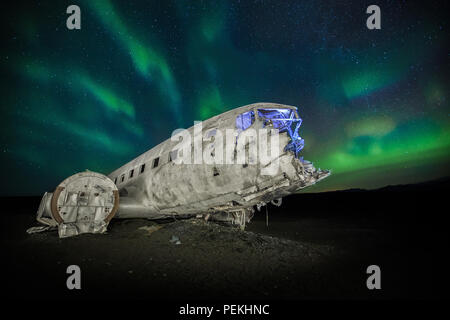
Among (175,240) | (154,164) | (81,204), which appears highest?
(154,164)

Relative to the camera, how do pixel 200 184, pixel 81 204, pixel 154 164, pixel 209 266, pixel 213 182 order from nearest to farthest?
pixel 209 266 < pixel 213 182 < pixel 200 184 < pixel 81 204 < pixel 154 164

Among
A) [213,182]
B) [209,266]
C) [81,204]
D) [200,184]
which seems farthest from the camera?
[81,204]

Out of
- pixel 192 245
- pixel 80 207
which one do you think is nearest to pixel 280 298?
pixel 192 245

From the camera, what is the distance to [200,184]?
8.04 metres

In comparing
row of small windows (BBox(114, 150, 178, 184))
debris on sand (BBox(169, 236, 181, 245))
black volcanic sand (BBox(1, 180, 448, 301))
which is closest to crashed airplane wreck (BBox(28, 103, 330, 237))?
row of small windows (BBox(114, 150, 178, 184))

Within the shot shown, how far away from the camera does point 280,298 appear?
16.6ft

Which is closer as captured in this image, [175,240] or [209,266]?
[209,266]

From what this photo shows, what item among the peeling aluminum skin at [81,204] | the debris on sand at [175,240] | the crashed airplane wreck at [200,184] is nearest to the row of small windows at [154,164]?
the crashed airplane wreck at [200,184]

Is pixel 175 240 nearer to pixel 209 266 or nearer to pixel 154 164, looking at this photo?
pixel 209 266

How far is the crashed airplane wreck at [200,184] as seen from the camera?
670 cm

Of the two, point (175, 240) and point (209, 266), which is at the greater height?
point (175, 240)

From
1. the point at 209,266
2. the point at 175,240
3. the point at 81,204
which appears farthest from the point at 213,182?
the point at 81,204

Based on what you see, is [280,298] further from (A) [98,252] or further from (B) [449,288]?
(A) [98,252]

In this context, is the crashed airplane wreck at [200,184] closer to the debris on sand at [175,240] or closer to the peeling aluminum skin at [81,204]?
the peeling aluminum skin at [81,204]
